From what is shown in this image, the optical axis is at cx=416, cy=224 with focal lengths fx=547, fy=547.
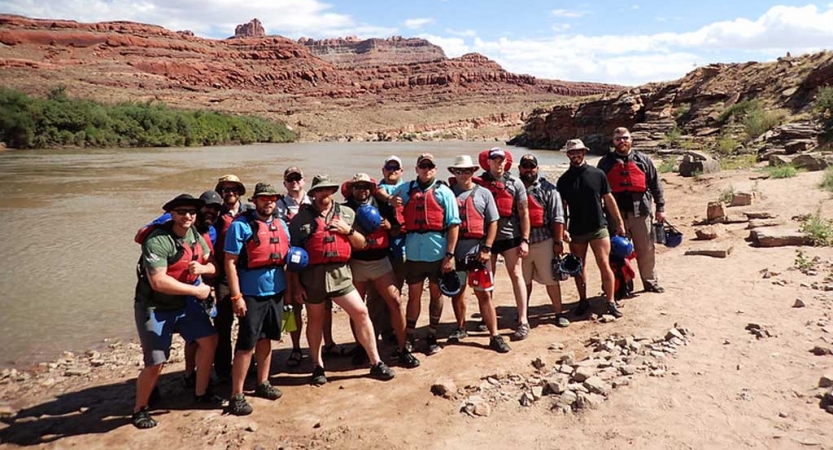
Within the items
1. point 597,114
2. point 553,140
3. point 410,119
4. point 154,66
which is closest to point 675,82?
point 597,114

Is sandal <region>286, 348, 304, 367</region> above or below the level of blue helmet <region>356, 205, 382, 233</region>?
below

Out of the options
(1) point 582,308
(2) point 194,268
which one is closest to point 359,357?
(2) point 194,268

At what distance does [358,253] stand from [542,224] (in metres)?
1.98

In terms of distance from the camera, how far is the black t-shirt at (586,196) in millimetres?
5770

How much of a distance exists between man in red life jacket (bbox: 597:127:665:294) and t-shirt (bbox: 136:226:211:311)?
4.52 meters

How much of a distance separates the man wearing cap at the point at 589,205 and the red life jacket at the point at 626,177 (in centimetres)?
46

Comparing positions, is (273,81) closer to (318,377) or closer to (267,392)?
(318,377)

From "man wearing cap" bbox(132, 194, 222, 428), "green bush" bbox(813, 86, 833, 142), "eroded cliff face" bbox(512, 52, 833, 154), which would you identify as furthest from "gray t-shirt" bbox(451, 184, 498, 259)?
"eroded cliff face" bbox(512, 52, 833, 154)

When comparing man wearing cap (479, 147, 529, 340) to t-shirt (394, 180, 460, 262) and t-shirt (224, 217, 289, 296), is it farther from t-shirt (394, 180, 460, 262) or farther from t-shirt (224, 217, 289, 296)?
t-shirt (224, 217, 289, 296)

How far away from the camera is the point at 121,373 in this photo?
18.7 feet

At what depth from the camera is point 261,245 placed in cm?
427

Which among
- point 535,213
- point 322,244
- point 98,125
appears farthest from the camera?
point 98,125

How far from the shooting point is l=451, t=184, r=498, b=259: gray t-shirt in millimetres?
5148

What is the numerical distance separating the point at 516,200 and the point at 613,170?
5.44 ft
